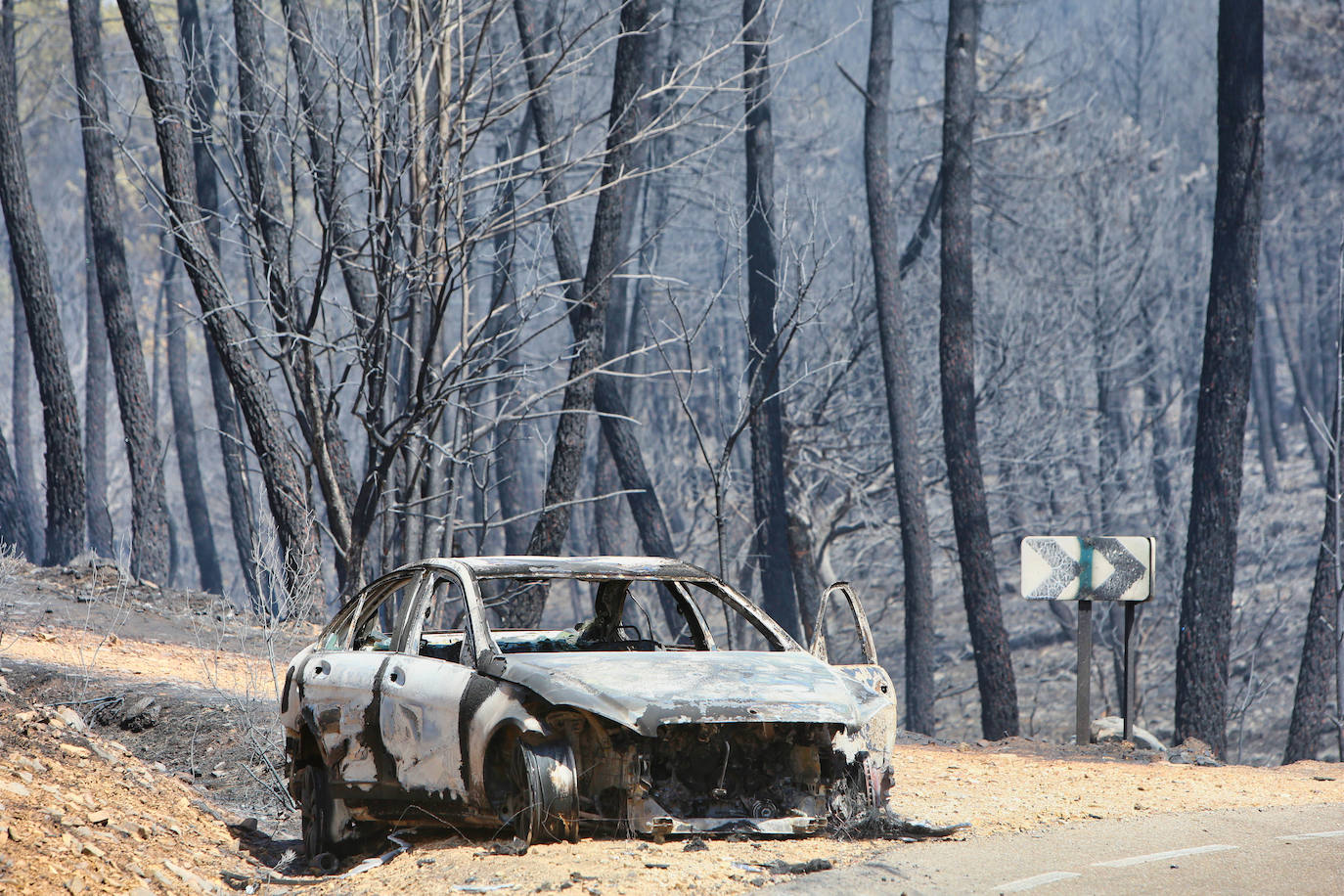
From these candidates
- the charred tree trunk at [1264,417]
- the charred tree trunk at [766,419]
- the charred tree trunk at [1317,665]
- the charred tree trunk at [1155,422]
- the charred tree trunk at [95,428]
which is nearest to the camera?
the charred tree trunk at [1317,665]

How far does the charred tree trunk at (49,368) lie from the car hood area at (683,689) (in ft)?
55.3

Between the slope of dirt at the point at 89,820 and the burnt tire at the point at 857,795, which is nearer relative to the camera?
the slope of dirt at the point at 89,820

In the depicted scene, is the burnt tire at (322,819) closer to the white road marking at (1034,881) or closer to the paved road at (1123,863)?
the paved road at (1123,863)

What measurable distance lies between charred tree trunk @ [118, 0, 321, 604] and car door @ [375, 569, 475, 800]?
608 cm

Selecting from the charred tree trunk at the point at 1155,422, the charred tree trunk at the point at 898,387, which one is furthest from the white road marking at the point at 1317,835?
the charred tree trunk at the point at 1155,422

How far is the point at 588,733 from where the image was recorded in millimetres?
5387

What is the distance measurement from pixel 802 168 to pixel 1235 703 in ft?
59.9

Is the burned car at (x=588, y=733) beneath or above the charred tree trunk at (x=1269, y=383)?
beneath

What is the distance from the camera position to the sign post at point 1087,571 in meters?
9.94

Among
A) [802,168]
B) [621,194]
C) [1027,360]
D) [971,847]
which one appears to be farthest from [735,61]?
[971,847]

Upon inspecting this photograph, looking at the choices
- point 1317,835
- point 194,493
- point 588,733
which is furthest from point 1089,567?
point 194,493

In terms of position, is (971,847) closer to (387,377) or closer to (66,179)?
(387,377)

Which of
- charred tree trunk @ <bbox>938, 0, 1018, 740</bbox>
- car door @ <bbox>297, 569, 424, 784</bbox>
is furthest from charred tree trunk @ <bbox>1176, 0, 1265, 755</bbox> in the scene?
car door @ <bbox>297, 569, 424, 784</bbox>

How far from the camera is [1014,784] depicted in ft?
28.3
